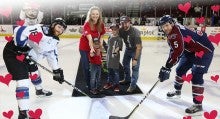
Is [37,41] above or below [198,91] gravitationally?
above

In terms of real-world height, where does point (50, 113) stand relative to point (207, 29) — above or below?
below

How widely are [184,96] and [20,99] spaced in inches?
104

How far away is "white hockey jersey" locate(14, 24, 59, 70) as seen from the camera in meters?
3.54

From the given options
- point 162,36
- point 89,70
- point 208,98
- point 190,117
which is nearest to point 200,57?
point 190,117

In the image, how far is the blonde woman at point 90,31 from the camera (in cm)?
441

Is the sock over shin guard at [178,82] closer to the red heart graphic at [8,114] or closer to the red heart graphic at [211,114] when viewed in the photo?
the red heart graphic at [211,114]

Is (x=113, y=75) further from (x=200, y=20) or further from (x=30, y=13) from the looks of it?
(x=200, y=20)

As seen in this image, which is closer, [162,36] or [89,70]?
[89,70]

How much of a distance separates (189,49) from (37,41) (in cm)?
195

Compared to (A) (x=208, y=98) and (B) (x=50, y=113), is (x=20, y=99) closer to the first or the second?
(B) (x=50, y=113)

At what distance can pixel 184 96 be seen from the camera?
504cm

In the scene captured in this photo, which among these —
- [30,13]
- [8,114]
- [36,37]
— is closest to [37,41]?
[36,37]

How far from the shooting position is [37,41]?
3.87 meters

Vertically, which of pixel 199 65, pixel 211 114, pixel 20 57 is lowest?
pixel 211 114
